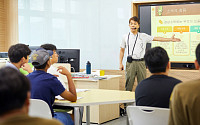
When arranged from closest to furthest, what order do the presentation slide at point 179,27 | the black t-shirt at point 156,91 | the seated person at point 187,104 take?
the seated person at point 187,104, the black t-shirt at point 156,91, the presentation slide at point 179,27

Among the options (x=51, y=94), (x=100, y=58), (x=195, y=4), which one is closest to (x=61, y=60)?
(x=100, y=58)

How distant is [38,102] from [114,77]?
2790 mm

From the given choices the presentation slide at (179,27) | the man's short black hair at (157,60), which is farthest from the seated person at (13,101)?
the presentation slide at (179,27)

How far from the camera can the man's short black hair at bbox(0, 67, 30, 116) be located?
3.35ft

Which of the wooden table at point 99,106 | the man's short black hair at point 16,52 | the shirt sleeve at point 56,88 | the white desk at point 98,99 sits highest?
the man's short black hair at point 16,52

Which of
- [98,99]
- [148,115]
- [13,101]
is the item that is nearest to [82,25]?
[98,99]

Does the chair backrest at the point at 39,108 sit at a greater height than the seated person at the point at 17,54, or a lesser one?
lesser

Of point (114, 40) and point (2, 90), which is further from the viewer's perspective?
point (114, 40)

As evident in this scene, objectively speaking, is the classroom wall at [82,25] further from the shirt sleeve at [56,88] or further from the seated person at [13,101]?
the seated person at [13,101]

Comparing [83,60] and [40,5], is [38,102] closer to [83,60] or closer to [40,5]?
[83,60]

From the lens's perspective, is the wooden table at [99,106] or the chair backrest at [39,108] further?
the wooden table at [99,106]

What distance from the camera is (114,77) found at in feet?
16.8

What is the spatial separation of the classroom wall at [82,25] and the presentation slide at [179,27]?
2.29 feet

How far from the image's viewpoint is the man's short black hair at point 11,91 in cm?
102
